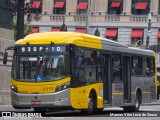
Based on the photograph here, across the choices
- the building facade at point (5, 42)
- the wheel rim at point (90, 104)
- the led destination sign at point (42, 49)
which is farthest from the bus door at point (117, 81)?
the building facade at point (5, 42)

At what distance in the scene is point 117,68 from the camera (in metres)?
27.2

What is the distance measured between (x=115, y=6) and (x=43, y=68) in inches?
1973

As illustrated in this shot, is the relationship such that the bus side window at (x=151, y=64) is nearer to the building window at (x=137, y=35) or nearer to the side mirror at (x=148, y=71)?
the side mirror at (x=148, y=71)

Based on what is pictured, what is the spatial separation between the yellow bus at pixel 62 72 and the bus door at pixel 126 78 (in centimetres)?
135

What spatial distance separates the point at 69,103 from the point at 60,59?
166cm

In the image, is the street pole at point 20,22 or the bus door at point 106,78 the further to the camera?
the street pole at point 20,22

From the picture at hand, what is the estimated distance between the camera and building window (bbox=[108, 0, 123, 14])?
238ft

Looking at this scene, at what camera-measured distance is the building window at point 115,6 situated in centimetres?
7244

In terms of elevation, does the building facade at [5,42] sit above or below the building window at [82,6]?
below

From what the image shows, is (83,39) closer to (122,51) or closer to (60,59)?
(60,59)

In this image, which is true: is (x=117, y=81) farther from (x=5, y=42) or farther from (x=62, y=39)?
(x=5, y=42)

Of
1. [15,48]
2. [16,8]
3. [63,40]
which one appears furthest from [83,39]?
[16,8]

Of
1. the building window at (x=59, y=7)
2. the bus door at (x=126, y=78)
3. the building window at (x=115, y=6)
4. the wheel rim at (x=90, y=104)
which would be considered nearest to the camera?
the wheel rim at (x=90, y=104)

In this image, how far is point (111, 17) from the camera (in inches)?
2869
